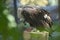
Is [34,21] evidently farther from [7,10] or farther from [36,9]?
[7,10]

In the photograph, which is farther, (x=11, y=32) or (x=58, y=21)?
(x=58, y=21)

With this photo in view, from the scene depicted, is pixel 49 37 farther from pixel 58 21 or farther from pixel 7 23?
pixel 7 23

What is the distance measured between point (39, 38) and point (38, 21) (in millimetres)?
93

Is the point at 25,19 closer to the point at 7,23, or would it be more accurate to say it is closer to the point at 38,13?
the point at 38,13

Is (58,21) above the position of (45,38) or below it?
above

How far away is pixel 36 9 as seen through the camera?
2.54ft

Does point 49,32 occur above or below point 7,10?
below

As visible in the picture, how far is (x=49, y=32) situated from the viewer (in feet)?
2.45

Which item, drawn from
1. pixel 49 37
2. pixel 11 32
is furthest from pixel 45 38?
pixel 11 32

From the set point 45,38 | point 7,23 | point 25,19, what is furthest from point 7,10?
point 45,38

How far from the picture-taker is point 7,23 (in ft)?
1.89

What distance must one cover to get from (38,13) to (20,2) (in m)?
0.12

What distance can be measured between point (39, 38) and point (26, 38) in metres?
0.07

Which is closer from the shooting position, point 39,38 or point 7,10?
point 7,10
